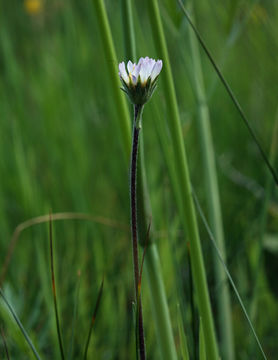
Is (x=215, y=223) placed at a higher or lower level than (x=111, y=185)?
lower

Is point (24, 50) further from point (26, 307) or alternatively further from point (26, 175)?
point (26, 307)

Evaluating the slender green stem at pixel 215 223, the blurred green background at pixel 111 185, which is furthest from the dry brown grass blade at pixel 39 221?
the slender green stem at pixel 215 223

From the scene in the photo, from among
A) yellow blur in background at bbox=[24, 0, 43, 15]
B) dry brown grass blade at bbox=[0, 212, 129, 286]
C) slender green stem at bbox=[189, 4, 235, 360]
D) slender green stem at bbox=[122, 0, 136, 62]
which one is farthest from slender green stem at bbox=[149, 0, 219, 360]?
yellow blur in background at bbox=[24, 0, 43, 15]

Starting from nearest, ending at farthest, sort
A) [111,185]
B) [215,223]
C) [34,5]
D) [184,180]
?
[184,180] → [215,223] → [111,185] → [34,5]

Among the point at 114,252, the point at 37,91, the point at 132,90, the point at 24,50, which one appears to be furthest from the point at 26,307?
the point at 24,50

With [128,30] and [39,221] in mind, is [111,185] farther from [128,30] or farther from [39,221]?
[128,30]

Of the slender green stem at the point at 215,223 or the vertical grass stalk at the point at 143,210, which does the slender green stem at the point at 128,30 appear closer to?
the vertical grass stalk at the point at 143,210

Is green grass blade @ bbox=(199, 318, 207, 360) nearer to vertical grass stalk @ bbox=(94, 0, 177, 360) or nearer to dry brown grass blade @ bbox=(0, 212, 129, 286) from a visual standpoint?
vertical grass stalk @ bbox=(94, 0, 177, 360)

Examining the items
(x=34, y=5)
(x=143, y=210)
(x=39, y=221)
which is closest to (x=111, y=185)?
(x=39, y=221)
